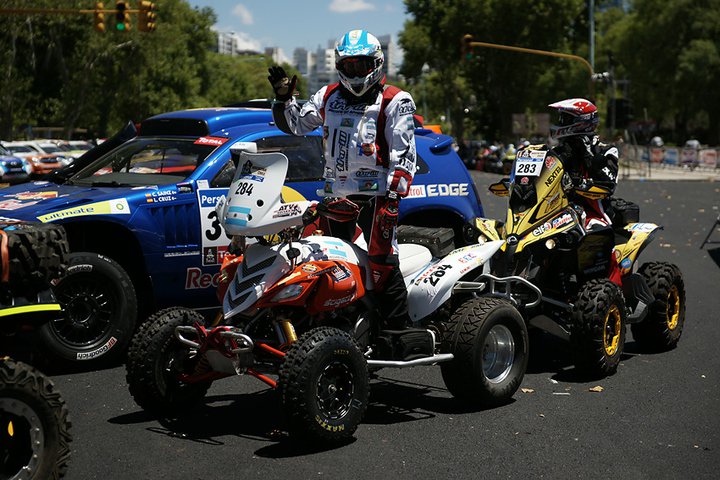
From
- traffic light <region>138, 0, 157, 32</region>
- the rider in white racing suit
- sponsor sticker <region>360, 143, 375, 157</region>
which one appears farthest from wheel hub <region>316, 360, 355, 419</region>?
traffic light <region>138, 0, 157, 32</region>

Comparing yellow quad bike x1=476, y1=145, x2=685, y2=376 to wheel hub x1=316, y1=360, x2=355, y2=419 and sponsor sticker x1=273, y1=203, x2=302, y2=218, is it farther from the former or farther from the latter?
sponsor sticker x1=273, y1=203, x2=302, y2=218

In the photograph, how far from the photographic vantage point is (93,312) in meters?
7.94

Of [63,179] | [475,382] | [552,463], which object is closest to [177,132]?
[63,179]

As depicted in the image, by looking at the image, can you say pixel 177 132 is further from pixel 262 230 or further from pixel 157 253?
pixel 262 230

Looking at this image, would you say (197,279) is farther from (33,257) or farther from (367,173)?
(33,257)

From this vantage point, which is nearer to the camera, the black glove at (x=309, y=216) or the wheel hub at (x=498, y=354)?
the black glove at (x=309, y=216)

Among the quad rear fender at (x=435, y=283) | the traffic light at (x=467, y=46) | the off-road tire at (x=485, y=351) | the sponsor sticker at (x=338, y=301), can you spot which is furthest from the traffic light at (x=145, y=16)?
the sponsor sticker at (x=338, y=301)

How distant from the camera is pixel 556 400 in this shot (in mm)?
7270

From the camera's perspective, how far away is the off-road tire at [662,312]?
884cm

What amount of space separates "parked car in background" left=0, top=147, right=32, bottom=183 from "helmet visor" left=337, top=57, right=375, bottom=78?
3305 centimetres

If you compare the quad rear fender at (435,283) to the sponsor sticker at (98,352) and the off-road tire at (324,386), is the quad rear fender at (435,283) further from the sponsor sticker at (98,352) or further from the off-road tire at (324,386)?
the sponsor sticker at (98,352)

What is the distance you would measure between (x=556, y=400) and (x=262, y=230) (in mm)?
2580

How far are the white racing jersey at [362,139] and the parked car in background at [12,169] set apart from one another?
3282 centimetres

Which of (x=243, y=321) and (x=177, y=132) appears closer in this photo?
(x=243, y=321)
